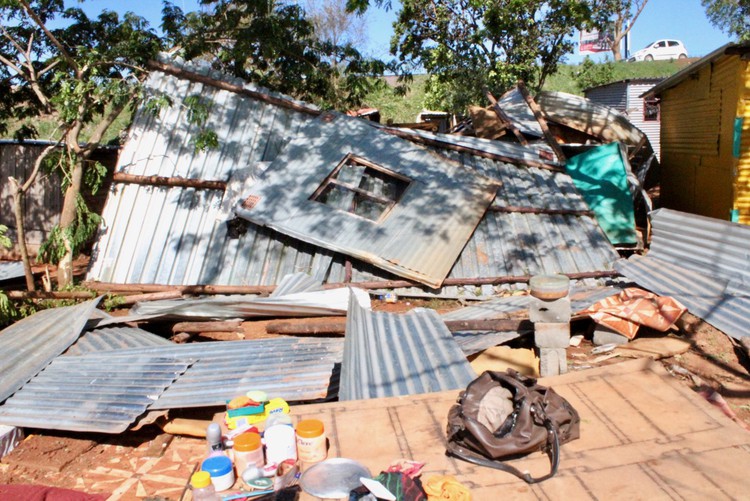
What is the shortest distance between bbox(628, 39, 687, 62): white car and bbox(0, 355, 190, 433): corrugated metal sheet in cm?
3975

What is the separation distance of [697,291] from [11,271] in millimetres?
9952

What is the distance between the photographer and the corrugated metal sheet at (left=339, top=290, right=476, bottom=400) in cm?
468

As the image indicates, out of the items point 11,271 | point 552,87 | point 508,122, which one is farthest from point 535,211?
point 552,87

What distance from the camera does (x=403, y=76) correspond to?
1427 cm

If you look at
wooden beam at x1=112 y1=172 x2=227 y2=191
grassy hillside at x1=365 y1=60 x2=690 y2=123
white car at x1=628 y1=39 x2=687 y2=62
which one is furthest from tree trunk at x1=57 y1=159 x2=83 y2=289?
white car at x1=628 y1=39 x2=687 y2=62

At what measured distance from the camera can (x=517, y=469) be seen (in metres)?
3.33

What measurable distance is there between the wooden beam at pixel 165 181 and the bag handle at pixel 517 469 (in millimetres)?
6586

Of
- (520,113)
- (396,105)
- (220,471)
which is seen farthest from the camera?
(396,105)

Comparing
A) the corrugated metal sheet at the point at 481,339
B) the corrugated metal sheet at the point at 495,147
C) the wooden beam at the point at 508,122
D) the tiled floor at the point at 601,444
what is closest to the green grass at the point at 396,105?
the wooden beam at the point at 508,122

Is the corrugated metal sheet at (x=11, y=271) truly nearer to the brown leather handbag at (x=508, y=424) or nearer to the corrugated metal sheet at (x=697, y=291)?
the brown leather handbag at (x=508, y=424)

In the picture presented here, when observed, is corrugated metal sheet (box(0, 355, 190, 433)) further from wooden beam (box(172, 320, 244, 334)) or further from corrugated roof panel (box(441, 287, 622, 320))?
corrugated roof panel (box(441, 287, 622, 320))

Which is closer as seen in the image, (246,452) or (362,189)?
(246,452)

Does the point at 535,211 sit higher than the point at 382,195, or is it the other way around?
the point at 535,211

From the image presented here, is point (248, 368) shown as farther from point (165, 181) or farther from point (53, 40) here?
point (53, 40)
